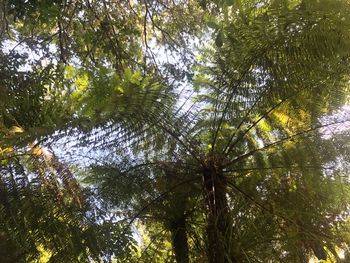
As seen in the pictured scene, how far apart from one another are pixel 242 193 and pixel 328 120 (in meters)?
0.96

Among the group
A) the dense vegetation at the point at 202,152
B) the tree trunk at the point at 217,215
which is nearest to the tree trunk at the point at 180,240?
the dense vegetation at the point at 202,152

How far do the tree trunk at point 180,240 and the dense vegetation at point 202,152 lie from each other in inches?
0.4

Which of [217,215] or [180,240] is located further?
[180,240]

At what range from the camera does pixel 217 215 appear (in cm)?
284

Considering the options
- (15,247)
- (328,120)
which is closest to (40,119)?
(15,247)

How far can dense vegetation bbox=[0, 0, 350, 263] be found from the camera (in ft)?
8.54

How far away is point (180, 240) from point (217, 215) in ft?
2.02

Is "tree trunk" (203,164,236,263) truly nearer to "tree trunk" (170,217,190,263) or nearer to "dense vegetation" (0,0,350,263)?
"dense vegetation" (0,0,350,263)

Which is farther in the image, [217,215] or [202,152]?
[202,152]

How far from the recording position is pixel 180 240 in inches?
131

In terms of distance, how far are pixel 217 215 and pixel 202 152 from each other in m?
0.62

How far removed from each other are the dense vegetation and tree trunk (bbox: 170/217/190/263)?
10 mm

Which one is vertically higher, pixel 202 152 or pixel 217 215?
pixel 202 152

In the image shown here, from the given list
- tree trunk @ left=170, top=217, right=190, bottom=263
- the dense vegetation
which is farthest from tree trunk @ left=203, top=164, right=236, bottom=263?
tree trunk @ left=170, top=217, right=190, bottom=263
